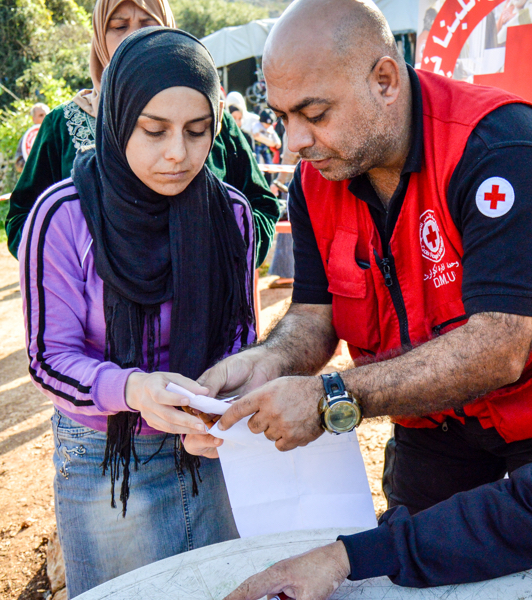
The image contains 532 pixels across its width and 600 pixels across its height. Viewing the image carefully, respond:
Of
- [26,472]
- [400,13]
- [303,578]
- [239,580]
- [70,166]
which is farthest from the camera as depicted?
[400,13]

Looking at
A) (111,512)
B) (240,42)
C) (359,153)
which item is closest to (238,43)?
(240,42)

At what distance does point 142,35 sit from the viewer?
6.01ft

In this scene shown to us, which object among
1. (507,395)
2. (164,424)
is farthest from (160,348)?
(507,395)

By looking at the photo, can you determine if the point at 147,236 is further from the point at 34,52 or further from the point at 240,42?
the point at 34,52

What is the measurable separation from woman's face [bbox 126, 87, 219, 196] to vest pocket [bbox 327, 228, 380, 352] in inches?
20.5

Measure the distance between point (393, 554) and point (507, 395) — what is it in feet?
2.05

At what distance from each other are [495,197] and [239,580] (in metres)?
1.10

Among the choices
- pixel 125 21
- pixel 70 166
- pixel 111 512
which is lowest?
pixel 111 512

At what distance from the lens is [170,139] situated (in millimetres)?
1790

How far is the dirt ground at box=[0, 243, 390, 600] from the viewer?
3.01 meters

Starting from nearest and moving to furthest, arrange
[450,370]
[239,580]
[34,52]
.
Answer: [239,580]
[450,370]
[34,52]

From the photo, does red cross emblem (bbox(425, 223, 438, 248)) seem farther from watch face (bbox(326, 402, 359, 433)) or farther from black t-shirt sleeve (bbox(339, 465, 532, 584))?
black t-shirt sleeve (bbox(339, 465, 532, 584))

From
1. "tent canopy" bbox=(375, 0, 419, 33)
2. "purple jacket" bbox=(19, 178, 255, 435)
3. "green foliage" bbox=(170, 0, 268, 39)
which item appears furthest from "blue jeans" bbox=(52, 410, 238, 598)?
"green foliage" bbox=(170, 0, 268, 39)

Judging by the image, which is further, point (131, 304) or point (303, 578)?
point (131, 304)
